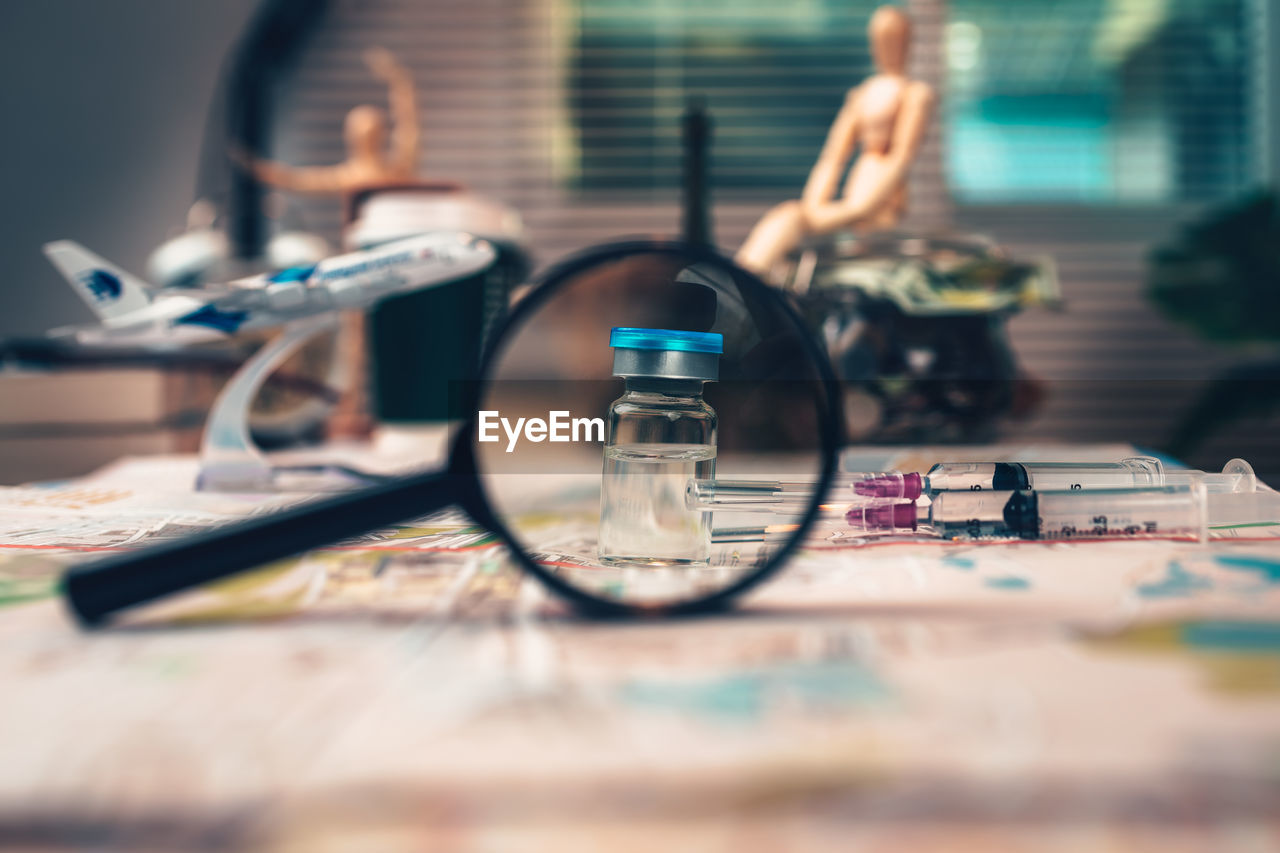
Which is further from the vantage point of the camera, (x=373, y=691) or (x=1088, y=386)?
(x=1088, y=386)

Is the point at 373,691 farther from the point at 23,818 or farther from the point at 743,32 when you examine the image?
the point at 743,32

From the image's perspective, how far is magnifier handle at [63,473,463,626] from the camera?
21 centimetres

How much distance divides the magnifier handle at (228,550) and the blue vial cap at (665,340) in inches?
3.7

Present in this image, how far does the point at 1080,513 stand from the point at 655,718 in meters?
0.25

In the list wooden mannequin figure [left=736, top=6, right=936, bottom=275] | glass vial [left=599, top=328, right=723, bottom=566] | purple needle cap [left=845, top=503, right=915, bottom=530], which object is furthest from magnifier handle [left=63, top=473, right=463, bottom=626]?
wooden mannequin figure [left=736, top=6, right=936, bottom=275]

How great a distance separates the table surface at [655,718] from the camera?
0.44 feet

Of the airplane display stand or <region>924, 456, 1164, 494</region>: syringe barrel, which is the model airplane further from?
<region>924, 456, 1164, 494</region>: syringe barrel

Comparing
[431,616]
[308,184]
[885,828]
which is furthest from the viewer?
[308,184]

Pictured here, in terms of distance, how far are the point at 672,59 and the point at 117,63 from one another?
3.33 ft

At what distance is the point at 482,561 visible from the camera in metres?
0.30

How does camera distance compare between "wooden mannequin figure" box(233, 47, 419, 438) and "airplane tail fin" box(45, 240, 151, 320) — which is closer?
"airplane tail fin" box(45, 240, 151, 320)

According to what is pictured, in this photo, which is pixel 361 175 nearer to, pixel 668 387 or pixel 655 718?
pixel 668 387

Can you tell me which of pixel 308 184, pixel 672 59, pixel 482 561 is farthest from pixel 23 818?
pixel 672 59

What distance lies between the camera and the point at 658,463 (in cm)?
31
